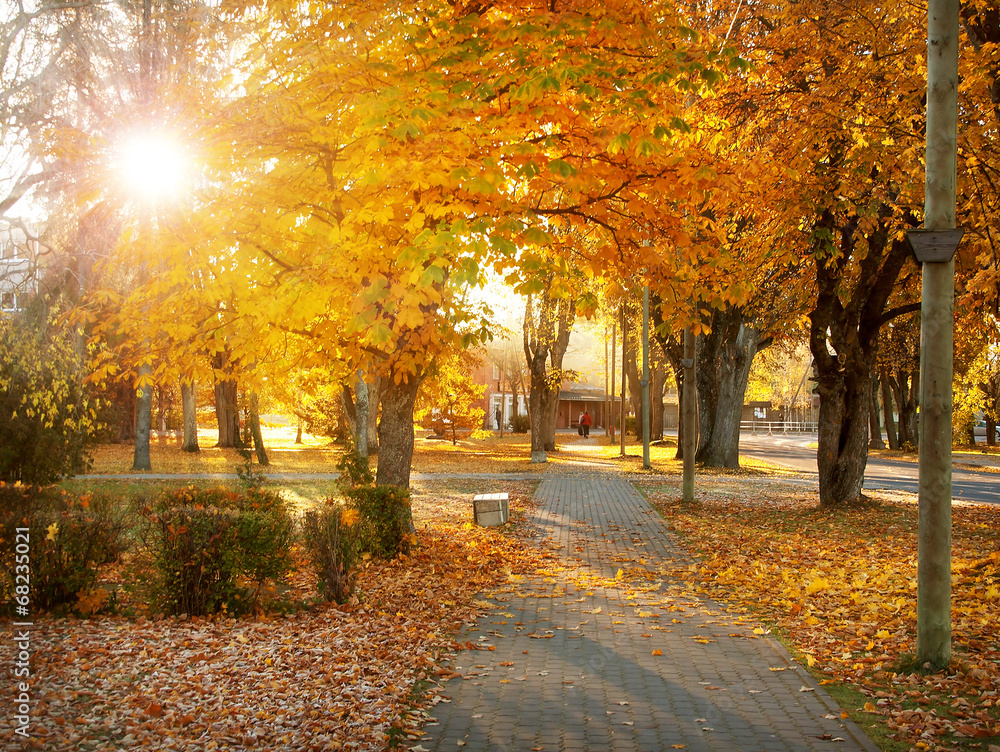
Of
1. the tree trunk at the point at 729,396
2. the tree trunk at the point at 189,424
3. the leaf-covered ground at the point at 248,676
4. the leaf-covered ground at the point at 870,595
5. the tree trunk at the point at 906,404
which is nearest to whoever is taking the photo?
the leaf-covered ground at the point at 248,676

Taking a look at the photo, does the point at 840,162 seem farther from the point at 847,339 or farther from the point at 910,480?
the point at 910,480

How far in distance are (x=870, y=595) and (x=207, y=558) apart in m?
6.02

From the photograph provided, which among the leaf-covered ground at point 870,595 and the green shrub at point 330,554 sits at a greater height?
the green shrub at point 330,554

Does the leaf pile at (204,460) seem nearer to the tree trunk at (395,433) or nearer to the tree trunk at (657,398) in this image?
the tree trunk at (395,433)

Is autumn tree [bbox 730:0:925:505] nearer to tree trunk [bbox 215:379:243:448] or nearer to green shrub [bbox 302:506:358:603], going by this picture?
green shrub [bbox 302:506:358:603]

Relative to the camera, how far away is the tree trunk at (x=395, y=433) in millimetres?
Result: 10055

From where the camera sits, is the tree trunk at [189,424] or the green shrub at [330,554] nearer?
the green shrub at [330,554]

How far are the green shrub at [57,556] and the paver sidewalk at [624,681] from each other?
3.19 metres

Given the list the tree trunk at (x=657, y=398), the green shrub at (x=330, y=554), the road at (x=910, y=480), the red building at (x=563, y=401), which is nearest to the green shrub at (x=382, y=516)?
the green shrub at (x=330, y=554)

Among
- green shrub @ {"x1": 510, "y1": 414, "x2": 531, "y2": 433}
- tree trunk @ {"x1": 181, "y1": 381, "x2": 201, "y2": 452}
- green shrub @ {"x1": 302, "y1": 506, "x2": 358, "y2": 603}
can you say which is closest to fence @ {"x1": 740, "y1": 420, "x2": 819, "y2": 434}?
green shrub @ {"x1": 510, "y1": 414, "x2": 531, "y2": 433}

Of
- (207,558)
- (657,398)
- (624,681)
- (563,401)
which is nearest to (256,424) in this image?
(207,558)

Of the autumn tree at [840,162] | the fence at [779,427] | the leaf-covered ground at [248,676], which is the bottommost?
the fence at [779,427]

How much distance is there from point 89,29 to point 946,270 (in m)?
13.7

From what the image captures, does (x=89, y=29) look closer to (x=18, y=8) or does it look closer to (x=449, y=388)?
(x=18, y=8)
